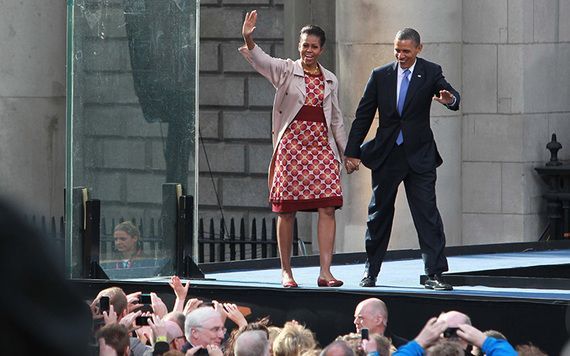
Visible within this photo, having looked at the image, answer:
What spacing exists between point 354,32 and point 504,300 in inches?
314

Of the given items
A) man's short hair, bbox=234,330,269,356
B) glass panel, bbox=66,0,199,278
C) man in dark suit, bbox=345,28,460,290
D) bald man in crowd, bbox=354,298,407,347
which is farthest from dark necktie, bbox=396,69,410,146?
man's short hair, bbox=234,330,269,356

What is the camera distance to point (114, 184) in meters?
10.2

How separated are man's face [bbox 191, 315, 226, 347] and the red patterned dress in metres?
2.68

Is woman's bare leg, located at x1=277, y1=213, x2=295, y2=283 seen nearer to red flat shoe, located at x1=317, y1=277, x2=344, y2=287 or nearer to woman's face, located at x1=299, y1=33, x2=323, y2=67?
red flat shoe, located at x1=317, y1=277, x2=344, y2=287

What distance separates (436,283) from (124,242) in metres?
2.35

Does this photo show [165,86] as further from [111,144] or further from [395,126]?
[395,126]

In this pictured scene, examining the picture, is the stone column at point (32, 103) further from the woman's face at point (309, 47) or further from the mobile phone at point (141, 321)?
the mobile phone at point (141, 321)

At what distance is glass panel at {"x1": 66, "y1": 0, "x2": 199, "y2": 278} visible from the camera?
32.0 ft

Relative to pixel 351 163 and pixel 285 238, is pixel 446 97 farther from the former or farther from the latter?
pixel 285 238

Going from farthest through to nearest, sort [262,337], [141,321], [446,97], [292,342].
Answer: [446,97] < [141,321] < [292,342] < [262,337]

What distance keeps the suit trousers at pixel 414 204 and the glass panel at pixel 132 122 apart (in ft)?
6.21

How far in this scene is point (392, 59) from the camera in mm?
15523

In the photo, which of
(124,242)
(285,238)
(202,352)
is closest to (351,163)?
(285,238)

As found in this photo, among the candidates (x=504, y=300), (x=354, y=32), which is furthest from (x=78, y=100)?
(x=354, y=32)
